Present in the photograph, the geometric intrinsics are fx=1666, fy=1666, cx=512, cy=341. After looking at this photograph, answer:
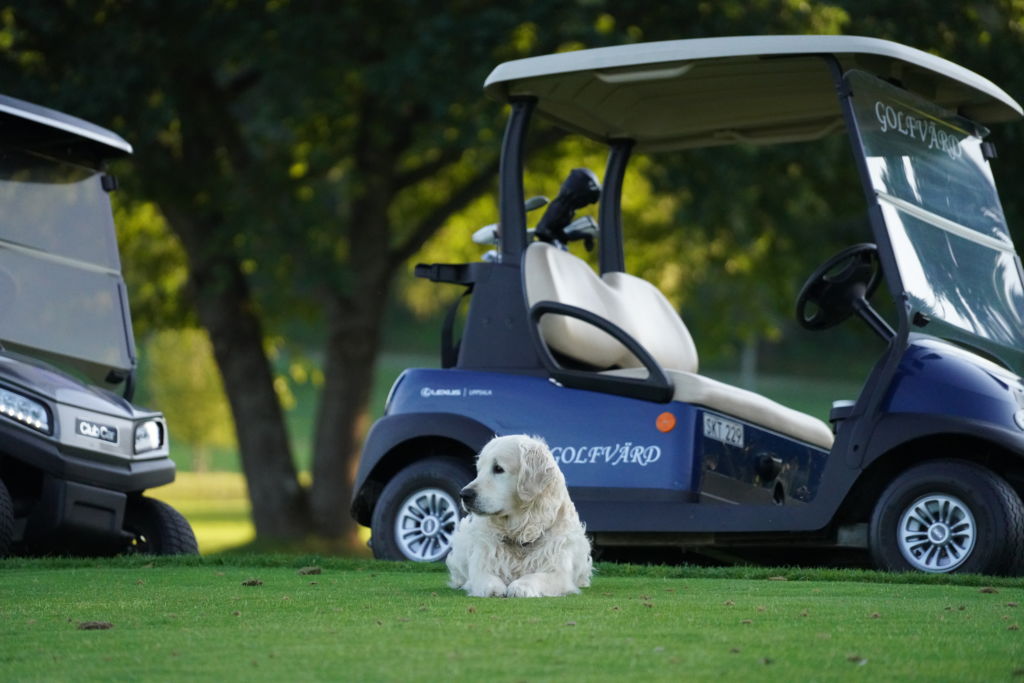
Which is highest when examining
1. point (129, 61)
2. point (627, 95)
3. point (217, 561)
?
point (129, 61)

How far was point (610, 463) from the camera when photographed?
713 centimetres

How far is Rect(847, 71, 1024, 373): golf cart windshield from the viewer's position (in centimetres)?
689

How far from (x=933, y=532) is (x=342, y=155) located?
1013 centimetres

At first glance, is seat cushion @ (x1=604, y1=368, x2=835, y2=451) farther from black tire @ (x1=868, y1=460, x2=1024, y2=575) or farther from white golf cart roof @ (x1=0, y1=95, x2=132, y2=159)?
white golf cart roof @ (x1=0, y1=95, x2=132, y2=159)

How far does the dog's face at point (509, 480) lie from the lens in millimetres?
5598

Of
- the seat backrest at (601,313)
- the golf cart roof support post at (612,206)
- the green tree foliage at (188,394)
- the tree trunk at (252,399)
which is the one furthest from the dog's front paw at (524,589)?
the green tree foliage at (188,394)

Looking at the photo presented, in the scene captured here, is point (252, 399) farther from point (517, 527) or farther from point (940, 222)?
point (517, 527)

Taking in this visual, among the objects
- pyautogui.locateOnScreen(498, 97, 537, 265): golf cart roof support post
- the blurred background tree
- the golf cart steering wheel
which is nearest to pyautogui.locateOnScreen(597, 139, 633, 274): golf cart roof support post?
pyautogui.locateOnScreen(498, 97, 537, 265): golf cart roof support post

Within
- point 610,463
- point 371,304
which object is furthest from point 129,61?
point 610,463

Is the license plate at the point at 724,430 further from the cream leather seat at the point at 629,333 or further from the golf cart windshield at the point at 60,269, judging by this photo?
the golf cart windshield at the point at 60,269

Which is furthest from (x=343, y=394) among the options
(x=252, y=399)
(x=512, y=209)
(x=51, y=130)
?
(x=512, y=209)

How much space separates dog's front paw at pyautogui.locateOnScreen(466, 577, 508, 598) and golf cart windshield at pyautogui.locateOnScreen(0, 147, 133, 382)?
3026mm

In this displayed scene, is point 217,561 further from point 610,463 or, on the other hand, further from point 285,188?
point 285,188

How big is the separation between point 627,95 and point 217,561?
295 cm
